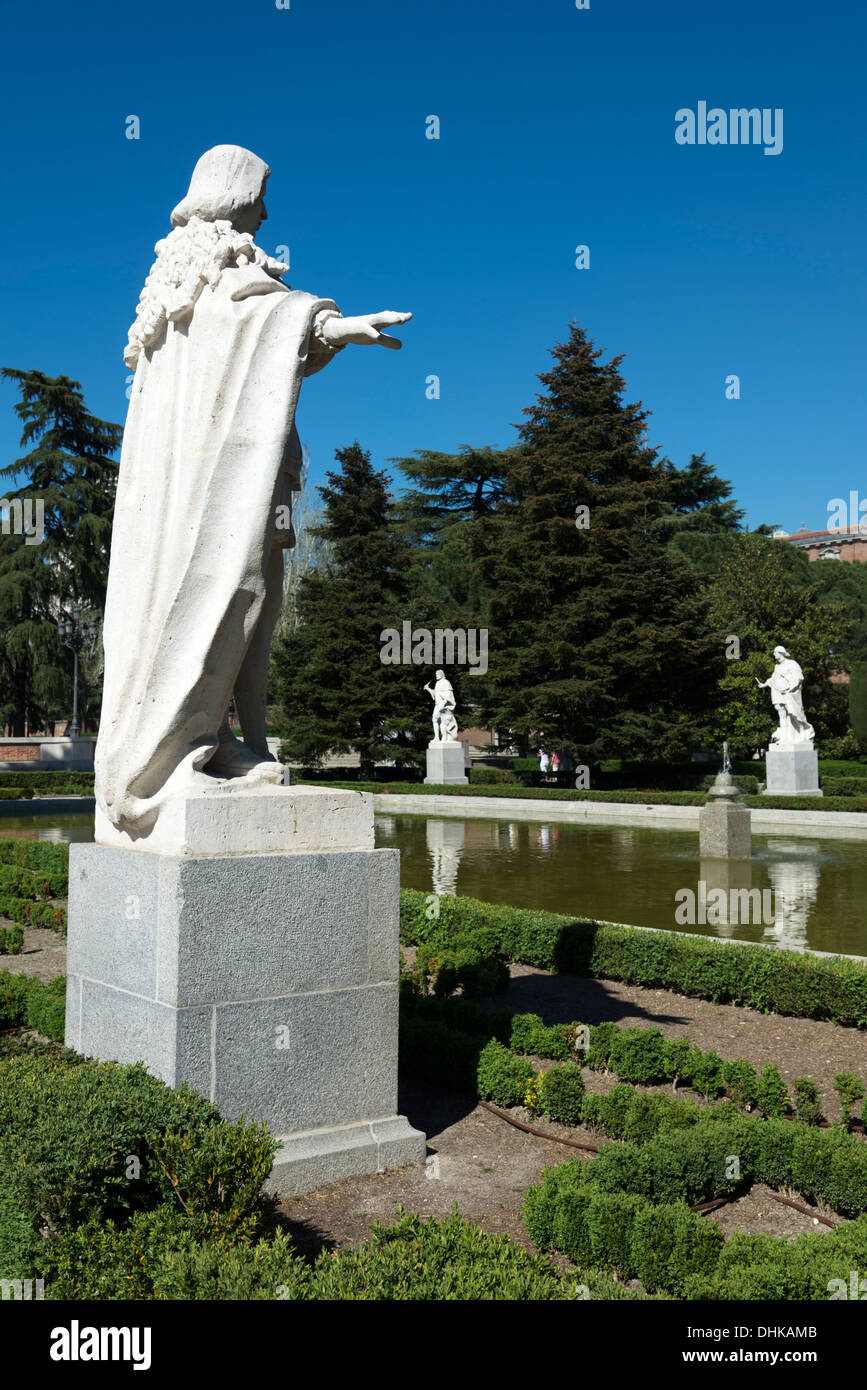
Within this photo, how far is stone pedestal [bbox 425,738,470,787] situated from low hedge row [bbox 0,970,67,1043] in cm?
2294

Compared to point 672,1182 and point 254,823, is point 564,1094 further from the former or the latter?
point 254,823

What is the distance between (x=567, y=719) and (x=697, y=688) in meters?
3.96

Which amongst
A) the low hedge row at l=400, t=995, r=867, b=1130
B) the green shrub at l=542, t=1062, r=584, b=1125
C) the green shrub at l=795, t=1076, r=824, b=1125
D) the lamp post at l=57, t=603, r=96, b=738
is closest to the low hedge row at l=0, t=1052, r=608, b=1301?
the green shrub at l=542, t=1062, r=584, b=1125

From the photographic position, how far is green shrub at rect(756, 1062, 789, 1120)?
16.4 ft

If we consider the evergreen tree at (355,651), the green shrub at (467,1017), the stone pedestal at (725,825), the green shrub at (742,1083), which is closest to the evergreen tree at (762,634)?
the evergreen tree at (355,651)

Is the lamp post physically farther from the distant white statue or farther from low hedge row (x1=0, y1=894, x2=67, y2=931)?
low hedge row (x1=0, y1=894, x2=67, y2=931)

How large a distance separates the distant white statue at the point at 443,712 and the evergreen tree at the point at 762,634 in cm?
814

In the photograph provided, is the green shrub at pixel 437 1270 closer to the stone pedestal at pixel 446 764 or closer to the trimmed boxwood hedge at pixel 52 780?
the stone pedestal at pixel 446 764

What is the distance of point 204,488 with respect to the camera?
4.35 meters

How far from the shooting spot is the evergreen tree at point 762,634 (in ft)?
107

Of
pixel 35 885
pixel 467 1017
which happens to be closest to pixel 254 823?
pixel 467 1017
